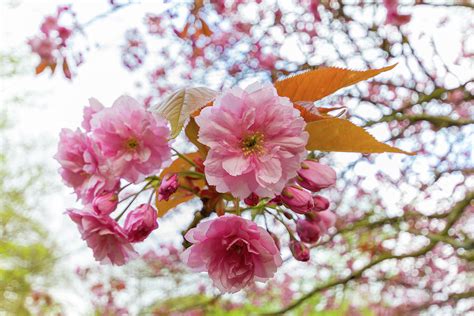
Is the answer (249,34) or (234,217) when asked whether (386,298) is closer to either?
(249,34)

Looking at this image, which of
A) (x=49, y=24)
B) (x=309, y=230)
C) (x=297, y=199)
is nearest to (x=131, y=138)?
(x=297, y=199)

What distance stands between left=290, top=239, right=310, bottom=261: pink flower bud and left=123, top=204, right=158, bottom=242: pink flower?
251 millimetres

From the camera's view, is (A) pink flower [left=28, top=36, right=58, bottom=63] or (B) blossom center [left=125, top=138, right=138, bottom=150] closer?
(B) blossom center [left=125, top=138, right=138, bottom=150]

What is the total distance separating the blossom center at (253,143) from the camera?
0.64m

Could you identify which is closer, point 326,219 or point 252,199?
point 252,199

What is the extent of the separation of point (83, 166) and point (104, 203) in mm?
68

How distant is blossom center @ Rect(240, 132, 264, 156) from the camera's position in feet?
2.11

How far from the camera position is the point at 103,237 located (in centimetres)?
74

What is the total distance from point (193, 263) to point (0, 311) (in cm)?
562

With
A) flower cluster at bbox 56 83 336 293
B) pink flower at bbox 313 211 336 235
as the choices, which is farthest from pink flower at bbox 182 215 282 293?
pink flower at bbox 313 211 336 235

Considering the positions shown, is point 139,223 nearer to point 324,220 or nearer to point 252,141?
point 252,141

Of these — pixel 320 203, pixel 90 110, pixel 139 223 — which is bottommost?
pixel 320 203

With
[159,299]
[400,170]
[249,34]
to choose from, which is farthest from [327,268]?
[249,34]

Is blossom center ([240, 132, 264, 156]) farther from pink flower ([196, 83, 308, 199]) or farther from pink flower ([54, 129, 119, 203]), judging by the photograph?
pink flower ([54, 129, 119, 203])
